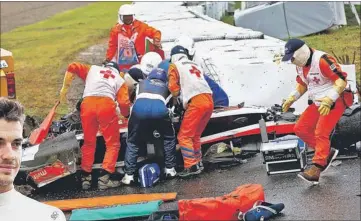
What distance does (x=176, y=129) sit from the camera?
33.7 feet

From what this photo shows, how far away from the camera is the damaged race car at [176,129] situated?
31.8ft

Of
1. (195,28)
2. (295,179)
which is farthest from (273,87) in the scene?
(195,28)

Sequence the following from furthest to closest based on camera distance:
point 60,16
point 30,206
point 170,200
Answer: point 60,16, point 170,200, point 30,206

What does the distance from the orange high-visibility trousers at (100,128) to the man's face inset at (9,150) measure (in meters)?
6.75

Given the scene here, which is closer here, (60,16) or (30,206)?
(30,206)

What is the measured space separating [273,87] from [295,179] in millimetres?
2534

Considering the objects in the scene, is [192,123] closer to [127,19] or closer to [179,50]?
[179,50]

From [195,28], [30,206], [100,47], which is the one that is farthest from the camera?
[100,47]

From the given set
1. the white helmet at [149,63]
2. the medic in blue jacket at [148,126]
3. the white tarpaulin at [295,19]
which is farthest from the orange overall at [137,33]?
the white tarpaulin at [295,19]

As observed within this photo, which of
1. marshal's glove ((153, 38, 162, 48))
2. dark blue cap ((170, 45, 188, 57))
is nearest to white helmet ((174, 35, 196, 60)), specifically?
dark blue cap ((170, 45, 188, 57))

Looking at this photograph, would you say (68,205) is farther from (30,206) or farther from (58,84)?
(58,84)

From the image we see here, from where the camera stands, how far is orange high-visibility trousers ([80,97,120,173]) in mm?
9906

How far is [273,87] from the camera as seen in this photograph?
38.4 feet

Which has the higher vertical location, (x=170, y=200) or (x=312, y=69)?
(x=312, y=69)
